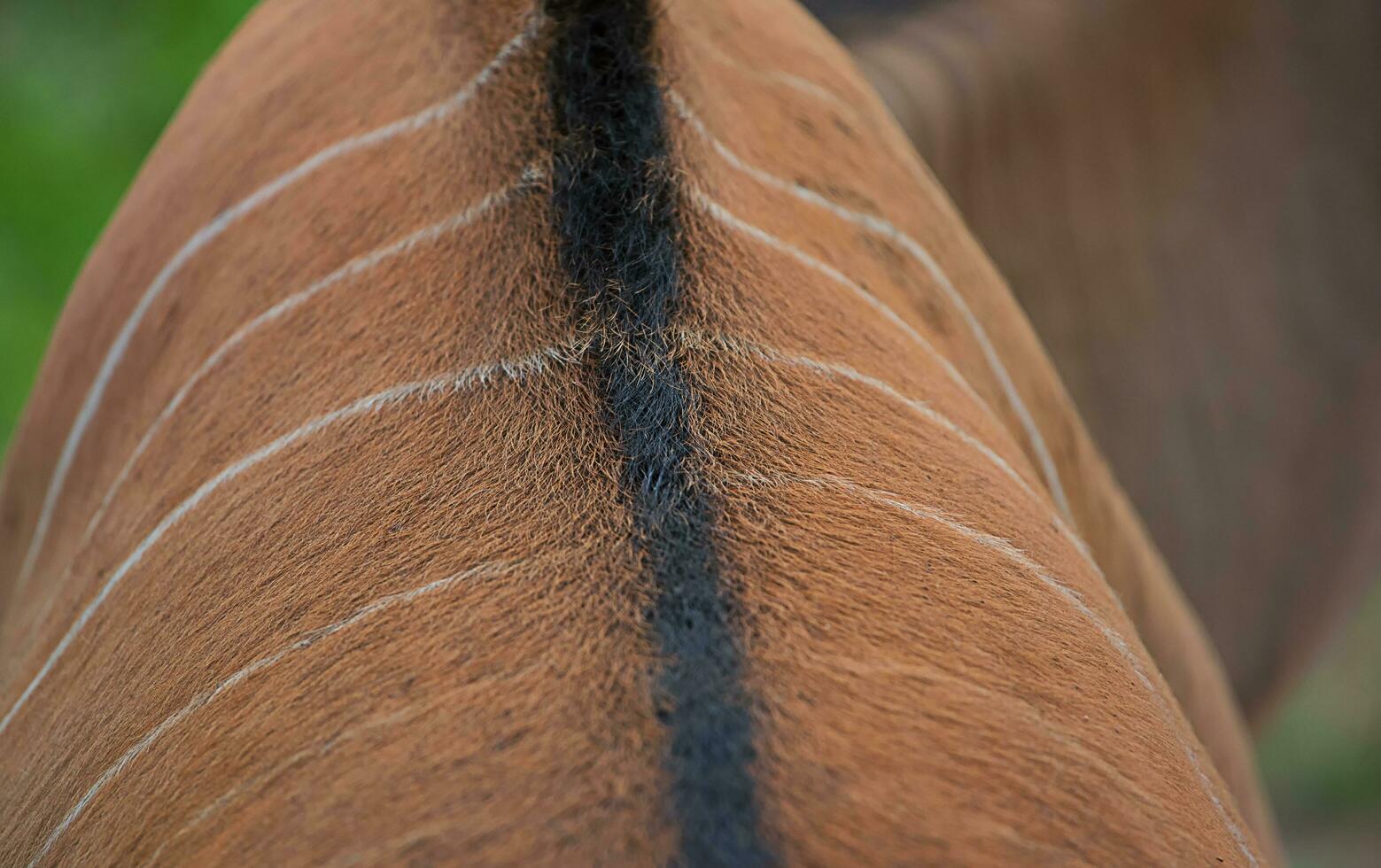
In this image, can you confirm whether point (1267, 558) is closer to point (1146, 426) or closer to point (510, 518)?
point (1146, 426)

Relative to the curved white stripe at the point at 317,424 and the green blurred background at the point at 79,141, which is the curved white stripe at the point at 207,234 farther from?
the green blurred background at the point at 79,141

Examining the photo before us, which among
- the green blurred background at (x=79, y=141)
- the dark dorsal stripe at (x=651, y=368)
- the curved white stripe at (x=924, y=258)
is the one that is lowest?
the green blurred background at (x=79, y=141)

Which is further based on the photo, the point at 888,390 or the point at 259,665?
the point at 888,390

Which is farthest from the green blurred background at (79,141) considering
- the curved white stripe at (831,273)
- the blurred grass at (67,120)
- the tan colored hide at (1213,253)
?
the curved white stripe at (831,273)

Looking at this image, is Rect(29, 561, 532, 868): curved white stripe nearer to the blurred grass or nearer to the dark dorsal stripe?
the dark dorsal stripe

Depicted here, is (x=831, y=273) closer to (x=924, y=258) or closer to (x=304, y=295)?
(x=924, y=258)

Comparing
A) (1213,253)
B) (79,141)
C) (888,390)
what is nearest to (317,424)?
(888,390)
